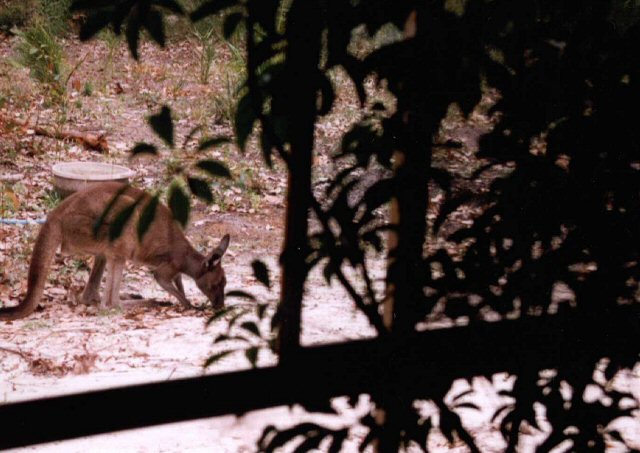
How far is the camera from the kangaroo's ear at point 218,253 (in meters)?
6.62

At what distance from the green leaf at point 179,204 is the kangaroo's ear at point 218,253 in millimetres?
5177

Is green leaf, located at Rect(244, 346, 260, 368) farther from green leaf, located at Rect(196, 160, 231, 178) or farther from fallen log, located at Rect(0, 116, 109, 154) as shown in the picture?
fallen log, located at Rect(0, 116, 109, 154)

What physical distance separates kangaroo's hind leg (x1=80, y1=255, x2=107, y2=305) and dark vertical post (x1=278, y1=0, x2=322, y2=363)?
17.2 feet

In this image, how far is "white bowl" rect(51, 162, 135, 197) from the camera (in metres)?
7.43

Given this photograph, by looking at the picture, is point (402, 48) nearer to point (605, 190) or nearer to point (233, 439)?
point (605, 190)

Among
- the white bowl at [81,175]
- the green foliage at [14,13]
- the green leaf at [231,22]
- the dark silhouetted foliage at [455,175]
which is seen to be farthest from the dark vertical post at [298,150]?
the green foliage at [14,13]

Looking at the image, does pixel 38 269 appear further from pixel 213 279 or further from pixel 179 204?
pixel 179 204

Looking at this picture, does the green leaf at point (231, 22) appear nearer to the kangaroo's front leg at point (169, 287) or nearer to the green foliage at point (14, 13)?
the kangaroo's front leg at point (169, 287)

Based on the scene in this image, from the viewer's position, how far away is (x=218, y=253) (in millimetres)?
6621

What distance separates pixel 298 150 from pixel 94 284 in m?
5.43

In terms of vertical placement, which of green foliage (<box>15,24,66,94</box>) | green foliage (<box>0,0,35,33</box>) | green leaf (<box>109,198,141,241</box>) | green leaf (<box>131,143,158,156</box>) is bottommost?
green leaf (<box>109,198,141,241</box>)

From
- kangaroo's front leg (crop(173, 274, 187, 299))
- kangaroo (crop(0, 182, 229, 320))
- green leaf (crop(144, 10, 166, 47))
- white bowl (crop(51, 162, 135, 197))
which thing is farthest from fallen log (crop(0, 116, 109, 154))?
green leaf (crop(144, 10, 166, 47))

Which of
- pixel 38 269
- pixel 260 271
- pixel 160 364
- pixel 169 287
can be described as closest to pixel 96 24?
pixel 260 271

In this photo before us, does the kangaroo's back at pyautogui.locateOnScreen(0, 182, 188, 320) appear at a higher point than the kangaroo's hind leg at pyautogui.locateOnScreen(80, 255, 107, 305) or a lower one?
higher
